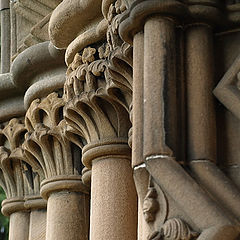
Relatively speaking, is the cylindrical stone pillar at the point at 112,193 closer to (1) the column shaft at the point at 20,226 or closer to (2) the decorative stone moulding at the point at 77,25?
(2) the decorative stone moulding at the point at 77,25

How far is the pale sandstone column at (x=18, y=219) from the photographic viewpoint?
479 centimetres

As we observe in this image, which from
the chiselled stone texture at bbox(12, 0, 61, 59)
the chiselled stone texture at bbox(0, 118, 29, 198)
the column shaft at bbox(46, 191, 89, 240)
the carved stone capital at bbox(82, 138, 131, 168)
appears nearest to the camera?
the carved stone capital at bbox(82, 138, 131, 168)

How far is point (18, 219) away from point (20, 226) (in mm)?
38

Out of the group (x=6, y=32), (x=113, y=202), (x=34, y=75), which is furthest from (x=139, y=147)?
(x=6, y=32)

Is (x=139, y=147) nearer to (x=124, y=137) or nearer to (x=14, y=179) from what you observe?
(x=124, y=137)

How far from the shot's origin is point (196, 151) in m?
2.71

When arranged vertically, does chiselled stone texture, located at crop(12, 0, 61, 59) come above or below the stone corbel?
above

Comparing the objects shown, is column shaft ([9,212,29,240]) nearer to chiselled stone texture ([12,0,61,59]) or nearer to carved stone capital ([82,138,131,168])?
chiselled stone texture ([12,0,61,59])

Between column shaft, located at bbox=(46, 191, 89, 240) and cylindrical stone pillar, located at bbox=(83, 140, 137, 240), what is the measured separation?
0.45 metres

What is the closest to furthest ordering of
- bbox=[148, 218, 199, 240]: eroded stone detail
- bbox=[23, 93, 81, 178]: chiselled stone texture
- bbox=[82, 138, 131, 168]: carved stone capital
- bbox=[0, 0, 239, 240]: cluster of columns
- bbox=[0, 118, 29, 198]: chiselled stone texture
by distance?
bbox=[148, 218, 199, 240]: eroded stone detail → bbox=[0, 0, 239, 240]: cluster of columns → bbox=[82, 138, 131, 168]: carved stone capital → bbox=[23, 93, 81, 178]: chiselled stone texture → bbox=[0, 118, 29, 198]: chiselled stone texture

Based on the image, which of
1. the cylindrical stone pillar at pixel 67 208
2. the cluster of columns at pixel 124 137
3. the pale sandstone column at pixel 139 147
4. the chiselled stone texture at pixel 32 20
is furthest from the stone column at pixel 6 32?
the pale sandstone column at pixel 139 147

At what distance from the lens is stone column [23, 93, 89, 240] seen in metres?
4.22

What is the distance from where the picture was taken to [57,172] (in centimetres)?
434

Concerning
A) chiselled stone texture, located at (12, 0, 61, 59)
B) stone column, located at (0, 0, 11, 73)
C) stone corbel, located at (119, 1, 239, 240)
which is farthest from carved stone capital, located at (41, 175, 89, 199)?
stone corbel, located at (119, 1, 239, 240)
